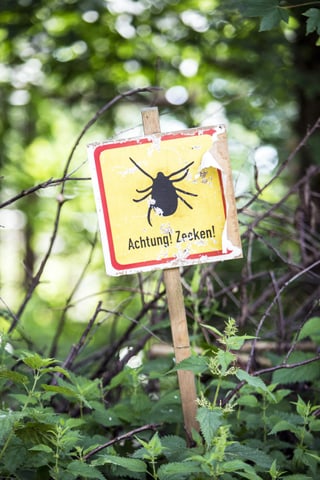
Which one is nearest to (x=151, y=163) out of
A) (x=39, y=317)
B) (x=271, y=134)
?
(x=271, y=134)

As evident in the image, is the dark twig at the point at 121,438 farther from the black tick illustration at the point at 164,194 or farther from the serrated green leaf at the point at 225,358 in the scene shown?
the black tick illustration at the point at 164,194

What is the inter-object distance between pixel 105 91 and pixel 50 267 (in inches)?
446

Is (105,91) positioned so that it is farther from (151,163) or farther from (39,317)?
(39,317)

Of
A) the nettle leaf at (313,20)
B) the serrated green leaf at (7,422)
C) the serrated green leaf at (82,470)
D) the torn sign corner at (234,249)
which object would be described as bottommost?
the serrated green leaf at (82,470)

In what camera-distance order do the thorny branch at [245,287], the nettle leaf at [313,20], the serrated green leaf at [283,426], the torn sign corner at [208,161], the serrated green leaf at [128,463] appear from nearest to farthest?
1. the serrated green leaf at [128,463]
2. the serrated green leaf at [283,426]
3. the torn sign corner at [208,161]
4. the nettle leaf at [313,20]
5. the thorny branch at [245,287]

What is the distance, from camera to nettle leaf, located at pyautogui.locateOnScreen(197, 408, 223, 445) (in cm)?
169

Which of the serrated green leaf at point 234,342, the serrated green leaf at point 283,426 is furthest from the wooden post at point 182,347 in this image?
the serrated green leaf at point 234,342

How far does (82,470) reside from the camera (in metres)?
1.83

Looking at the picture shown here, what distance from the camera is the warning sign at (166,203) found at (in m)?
2.19

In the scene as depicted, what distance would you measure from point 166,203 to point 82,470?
896 mm

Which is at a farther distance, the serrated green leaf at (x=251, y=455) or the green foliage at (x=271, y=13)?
the green foliage at (x=271, y=13)

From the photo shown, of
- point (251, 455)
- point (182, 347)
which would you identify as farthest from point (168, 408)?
point (251, 455)

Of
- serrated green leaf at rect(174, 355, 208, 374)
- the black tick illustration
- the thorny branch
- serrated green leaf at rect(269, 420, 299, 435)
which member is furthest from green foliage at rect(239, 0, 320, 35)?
serrated green leaf at rect(269, 420, 299, 435)

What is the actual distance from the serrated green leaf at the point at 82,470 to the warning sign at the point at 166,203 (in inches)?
25.1
